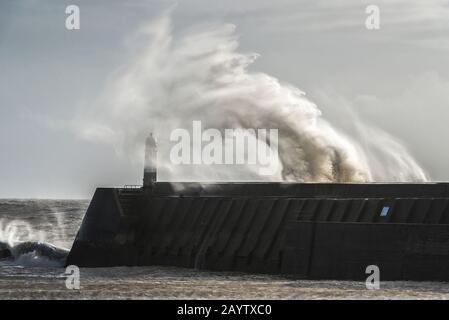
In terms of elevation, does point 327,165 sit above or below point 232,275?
above

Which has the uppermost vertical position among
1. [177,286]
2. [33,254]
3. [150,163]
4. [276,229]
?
[150,163]

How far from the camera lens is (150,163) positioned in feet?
175

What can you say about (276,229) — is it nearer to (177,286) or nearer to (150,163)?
(177,286)

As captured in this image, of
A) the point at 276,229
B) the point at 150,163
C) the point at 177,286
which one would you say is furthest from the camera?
the point at 150,163

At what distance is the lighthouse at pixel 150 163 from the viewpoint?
173ft

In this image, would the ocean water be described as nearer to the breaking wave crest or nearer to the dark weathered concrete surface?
the breaking wave crest

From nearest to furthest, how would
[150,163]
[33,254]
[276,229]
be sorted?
[276,229], [150,163], [33,254]

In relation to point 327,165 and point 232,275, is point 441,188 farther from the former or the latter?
point 327,165

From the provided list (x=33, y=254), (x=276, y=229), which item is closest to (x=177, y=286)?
(x=276, y=229)

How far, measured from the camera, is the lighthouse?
52844 mm

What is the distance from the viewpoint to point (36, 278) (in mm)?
44031

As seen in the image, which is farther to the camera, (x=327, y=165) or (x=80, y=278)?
(x=327, y=165)
